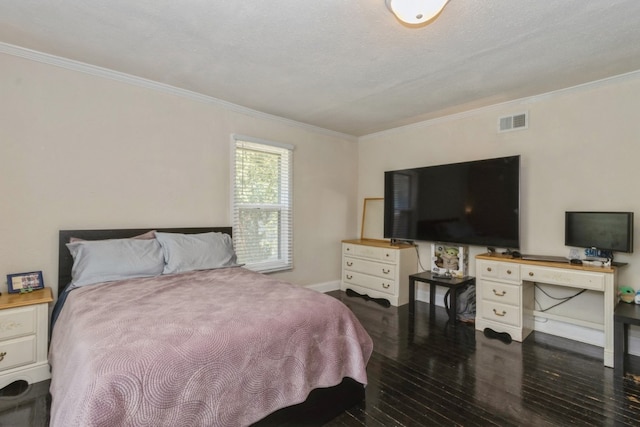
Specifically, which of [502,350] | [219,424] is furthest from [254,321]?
[502,350]

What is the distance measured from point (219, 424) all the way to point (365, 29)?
7.61 ft

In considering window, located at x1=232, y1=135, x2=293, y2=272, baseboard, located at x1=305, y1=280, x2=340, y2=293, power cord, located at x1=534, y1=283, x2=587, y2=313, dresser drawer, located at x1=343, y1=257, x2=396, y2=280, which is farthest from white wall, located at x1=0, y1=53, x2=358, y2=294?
power cord, located at x1=534, y1=283, x2=587, y2=313

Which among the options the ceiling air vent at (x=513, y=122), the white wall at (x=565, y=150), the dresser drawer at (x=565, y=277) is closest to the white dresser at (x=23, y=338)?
the dresser drawer at (x=565, y=277)

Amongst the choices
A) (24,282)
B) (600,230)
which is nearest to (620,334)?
(600,230)

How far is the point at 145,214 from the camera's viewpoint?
2.98 metres

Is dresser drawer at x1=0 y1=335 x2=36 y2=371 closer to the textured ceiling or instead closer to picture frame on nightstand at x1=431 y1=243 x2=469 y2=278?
the textured ceiling

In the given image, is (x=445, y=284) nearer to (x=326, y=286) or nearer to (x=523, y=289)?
(x=523, y=289)

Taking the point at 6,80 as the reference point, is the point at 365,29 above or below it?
above

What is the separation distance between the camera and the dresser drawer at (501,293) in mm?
2959

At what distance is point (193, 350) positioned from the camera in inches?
52.3

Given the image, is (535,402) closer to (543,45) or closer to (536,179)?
(536,179)

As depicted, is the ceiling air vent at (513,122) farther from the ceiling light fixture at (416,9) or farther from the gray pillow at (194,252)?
the gray pillow at (194,252)

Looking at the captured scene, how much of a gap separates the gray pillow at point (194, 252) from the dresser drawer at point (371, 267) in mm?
1889

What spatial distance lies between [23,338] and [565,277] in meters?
4.11
